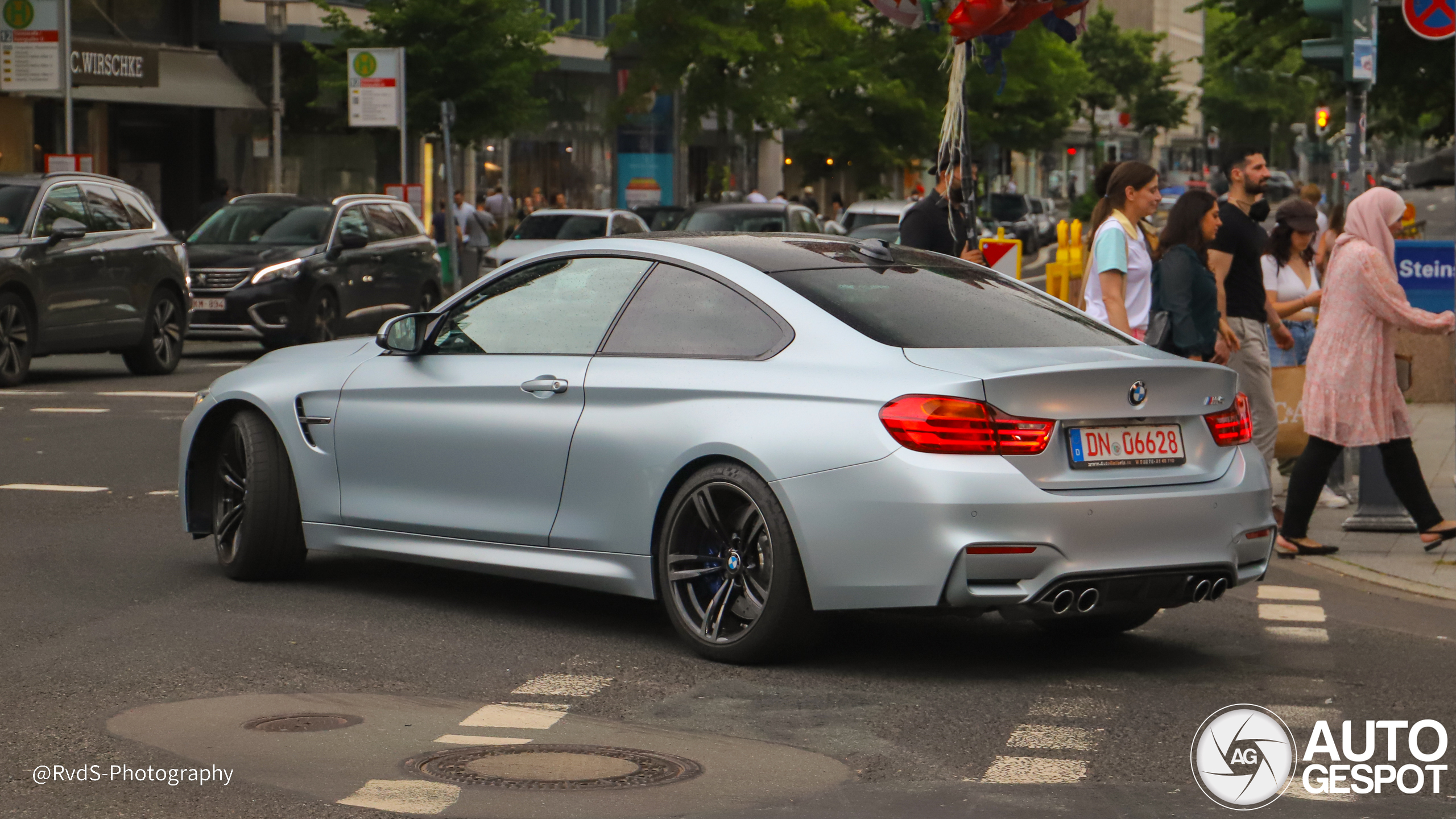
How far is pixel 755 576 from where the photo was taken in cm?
688

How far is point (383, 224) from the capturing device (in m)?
24.0

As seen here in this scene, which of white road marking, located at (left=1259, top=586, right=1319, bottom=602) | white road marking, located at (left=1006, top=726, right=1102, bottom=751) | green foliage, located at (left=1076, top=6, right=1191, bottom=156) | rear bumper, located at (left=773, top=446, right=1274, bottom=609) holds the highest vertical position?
green foliage, located at (left=1076, top=6, right=1191, bottom=156)

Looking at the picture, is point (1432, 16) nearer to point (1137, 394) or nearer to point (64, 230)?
point (1137, 394)

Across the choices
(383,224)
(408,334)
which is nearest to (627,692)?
(408,334)

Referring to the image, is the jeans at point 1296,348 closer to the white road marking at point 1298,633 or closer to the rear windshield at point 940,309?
the white road marking at point 1298,633

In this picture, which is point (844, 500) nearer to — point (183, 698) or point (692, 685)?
point (692, 685)

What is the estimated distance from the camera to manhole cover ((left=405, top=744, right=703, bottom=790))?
5.32 meters

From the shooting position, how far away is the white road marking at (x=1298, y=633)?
7.74 metres

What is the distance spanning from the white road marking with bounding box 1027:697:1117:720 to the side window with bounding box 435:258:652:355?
2.08m

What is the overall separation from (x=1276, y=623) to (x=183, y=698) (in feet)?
13.4

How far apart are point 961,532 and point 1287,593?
3.06 metres

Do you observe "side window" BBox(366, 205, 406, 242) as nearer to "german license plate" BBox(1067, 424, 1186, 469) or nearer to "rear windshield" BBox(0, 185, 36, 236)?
"rear windshield" BBox(0, 185, 36, 236)

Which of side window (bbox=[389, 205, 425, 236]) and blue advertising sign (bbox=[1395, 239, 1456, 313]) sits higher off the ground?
side window (bbox=[389, 205, 425, 236])

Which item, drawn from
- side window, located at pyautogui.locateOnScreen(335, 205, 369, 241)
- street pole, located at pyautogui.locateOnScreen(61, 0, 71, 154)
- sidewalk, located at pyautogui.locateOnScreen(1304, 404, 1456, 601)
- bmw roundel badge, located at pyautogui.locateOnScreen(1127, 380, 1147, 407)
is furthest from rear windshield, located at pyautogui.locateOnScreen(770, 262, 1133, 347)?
street pole, located at pyautogui.locateOnScreen(61, 0, 71, 154)
